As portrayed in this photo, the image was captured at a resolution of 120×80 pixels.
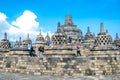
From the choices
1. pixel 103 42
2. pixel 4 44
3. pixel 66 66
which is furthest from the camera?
Answer: pixel 4 44

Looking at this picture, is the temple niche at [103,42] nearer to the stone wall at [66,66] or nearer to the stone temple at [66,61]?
the stone temple at [66,61]

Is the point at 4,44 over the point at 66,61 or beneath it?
over

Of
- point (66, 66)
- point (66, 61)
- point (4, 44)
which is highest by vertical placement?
point (4, 44)

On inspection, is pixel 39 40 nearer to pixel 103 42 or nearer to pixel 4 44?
pixel 4 44

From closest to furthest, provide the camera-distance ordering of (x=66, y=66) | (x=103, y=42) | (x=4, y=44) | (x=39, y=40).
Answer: (x=66, y=66) < (x=103, y=42) < (x=4, y=44) < (x=39, y=40)

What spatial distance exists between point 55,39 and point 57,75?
4477 millimetres

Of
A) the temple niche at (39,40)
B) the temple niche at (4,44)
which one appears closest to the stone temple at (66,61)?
the temple niche at (4,44)

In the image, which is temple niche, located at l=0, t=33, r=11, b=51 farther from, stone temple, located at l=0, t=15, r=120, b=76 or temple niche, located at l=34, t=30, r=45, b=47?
temple niche, located at l=34, t=30, r=45, b=47

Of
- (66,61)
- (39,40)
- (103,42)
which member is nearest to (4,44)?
(66,61)

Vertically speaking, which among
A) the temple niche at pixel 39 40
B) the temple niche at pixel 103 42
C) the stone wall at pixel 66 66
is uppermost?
the temple niche at pixel 39 40

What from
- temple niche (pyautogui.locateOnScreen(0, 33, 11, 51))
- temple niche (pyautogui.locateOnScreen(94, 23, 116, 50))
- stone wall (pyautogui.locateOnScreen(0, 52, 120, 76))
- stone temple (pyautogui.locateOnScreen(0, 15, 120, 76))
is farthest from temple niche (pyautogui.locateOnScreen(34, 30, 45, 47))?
temple niche (pyautogui.locateOnScreen(94, 23, 116, 50))

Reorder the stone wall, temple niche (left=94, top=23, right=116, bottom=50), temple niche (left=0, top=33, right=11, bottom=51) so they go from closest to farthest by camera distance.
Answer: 1. the stone wall
2. temple niche (left=94, top=23, right=116, bottom=50)
3. temple niche (left=0, top=33, right=11, bottom=51)

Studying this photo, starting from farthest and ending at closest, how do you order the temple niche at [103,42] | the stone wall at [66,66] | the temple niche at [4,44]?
the temple niche at [4,44]
the temple niche at [103,42]
the stone wall at [66,66]

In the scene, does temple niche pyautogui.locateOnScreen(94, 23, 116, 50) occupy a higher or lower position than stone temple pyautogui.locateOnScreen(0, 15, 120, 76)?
higher
